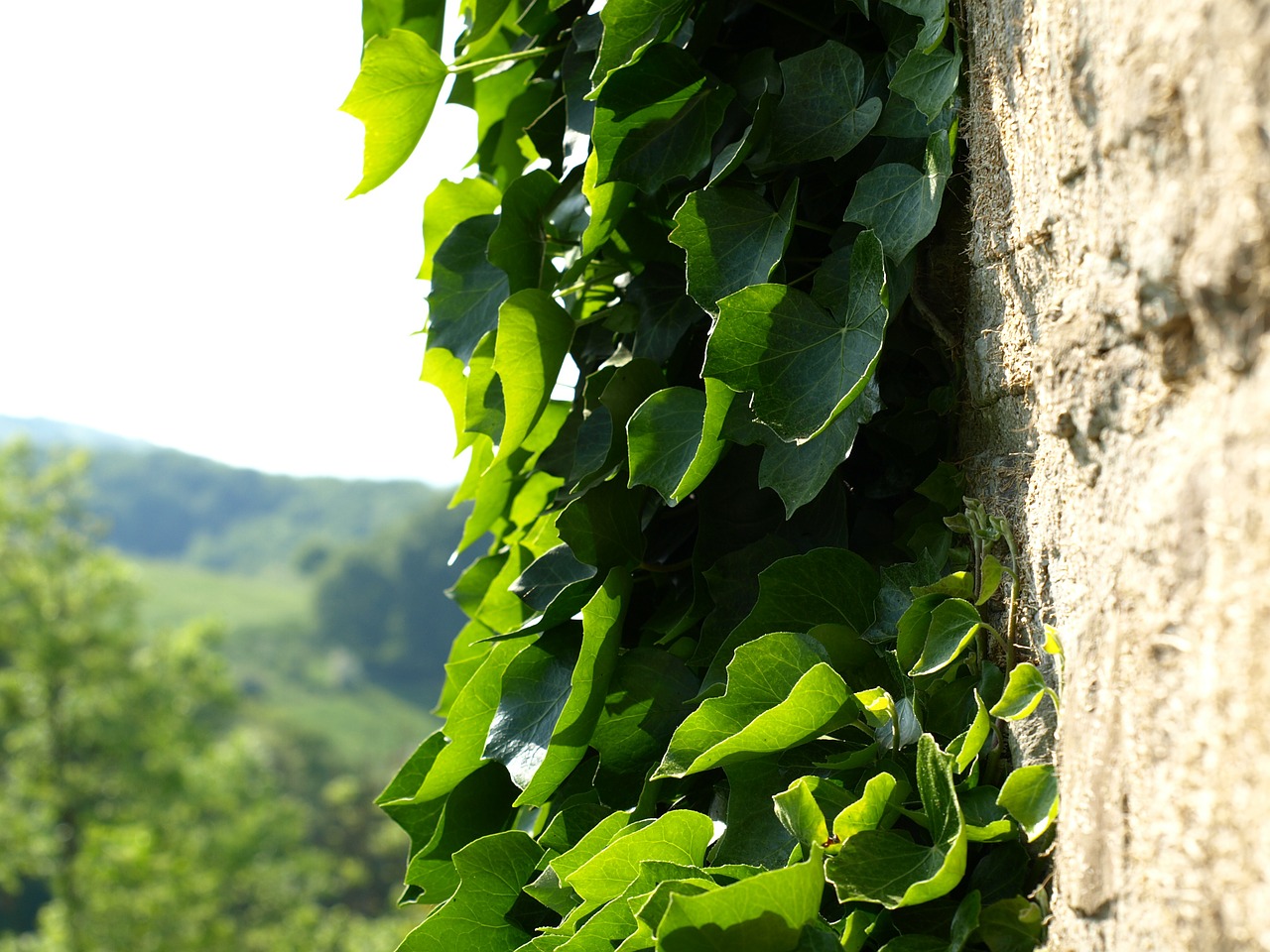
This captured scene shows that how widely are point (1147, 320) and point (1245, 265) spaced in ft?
0.17

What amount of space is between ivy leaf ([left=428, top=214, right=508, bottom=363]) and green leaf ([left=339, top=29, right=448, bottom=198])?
0.23ft

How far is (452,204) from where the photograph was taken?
0.78 meters

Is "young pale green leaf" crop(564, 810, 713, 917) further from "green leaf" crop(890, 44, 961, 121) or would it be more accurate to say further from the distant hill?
the distant hill

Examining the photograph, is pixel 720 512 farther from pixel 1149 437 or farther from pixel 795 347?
pixel 1149 437

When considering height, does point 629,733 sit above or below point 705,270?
below

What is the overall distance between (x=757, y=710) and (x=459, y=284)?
40 cm

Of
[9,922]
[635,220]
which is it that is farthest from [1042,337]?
[9,922]

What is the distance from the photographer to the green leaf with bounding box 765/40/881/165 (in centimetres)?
53

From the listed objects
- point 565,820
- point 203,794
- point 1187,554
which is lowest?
point 203,794

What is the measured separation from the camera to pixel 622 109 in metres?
0.58

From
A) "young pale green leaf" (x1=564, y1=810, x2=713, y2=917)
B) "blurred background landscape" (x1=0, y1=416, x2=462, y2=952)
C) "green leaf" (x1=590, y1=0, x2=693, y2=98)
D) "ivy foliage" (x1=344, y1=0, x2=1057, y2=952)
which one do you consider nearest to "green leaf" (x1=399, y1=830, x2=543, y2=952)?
"ivy foliage" (x1=344, y1=0, x2=1057, y2=952)

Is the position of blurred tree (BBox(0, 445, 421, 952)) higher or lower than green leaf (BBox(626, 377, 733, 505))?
lower

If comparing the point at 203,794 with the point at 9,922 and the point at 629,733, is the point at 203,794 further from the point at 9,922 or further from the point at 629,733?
the point at 629,733

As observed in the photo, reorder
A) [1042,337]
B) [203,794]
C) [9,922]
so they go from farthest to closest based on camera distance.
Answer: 1. [9,922]
2. [203,794]
3. [1042,337]
